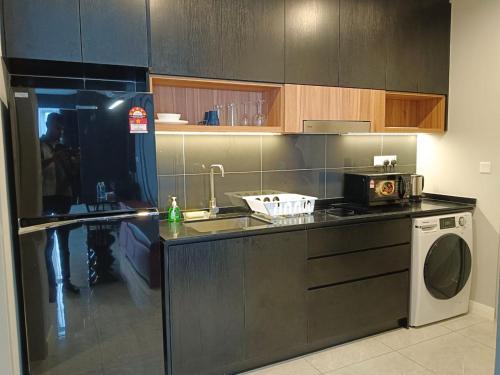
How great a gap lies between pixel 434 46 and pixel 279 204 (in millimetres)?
1949

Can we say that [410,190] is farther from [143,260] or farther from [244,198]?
[143,260]

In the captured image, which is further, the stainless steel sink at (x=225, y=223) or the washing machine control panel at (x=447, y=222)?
the washing machine control panel at (x=447, y=222)

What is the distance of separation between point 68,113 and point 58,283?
826mm

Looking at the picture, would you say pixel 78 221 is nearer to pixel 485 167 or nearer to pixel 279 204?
pixel 279 204

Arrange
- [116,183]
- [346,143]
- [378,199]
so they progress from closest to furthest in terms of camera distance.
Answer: [116,183], [378,199], [346,143]

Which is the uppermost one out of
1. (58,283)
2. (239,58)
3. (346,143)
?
(239,58)

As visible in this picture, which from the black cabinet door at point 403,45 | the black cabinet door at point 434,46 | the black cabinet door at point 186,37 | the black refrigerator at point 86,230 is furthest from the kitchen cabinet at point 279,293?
the black cabinet door at point 434,46

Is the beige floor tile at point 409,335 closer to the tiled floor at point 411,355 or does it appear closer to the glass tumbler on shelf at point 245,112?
the tiled floor at point 411,355

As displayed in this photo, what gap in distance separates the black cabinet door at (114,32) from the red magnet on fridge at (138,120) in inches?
12.0

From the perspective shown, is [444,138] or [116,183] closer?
[116,183]

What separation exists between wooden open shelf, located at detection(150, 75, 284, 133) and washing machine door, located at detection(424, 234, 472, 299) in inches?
60.0

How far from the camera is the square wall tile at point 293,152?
118 inches

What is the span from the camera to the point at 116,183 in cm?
193

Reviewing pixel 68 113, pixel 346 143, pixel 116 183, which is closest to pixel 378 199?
pixel 346 143
